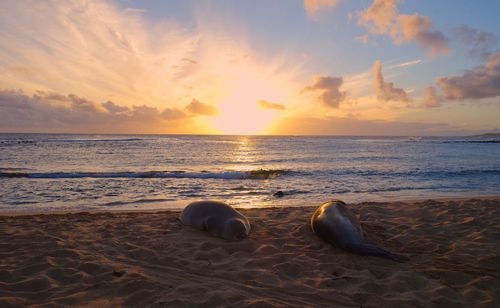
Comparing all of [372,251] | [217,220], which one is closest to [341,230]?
[372,251]

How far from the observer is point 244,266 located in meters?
5.32

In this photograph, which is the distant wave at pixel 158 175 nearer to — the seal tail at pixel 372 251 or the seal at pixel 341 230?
the seal at pixel 341 230

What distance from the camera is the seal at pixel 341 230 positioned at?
5824 millimetres

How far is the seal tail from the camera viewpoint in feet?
18.7

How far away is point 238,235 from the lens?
267 inches

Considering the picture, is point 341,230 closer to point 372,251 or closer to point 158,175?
point 372,251

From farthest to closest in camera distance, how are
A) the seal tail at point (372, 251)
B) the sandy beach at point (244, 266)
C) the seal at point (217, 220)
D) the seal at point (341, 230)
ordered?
the seal at point (217, 220), the seal at point (341, 230), the seal tail at point (372, 251), the sandy beach at point (244, 266)

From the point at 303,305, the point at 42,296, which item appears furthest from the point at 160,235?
the point at 303,305

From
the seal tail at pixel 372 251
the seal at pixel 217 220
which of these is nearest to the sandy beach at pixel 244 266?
the seal tail at pixel 372 251

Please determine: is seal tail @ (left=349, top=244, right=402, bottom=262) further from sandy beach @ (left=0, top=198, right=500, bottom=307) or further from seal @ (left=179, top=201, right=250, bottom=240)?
seal @ (left=179, top=201, right=250, bottom=240)

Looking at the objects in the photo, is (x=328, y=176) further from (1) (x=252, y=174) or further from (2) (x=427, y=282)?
(2) (x=427, y=282)

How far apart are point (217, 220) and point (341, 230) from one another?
2597 millimetres

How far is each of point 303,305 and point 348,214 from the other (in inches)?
131

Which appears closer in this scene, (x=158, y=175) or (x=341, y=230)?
(x=341, y=230)
